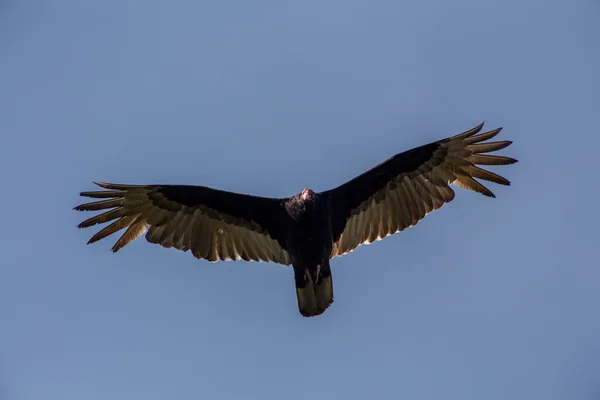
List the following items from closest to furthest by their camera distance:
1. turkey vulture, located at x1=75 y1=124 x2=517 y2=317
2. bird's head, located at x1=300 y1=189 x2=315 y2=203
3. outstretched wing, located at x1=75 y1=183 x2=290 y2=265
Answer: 1. bird's head, located at x1=300 y1=189 x2=315 y2=203
2. turkey vulture, located at x1=75 y1=124 x2=517 y2=317
3. outstretched wing, located at x1=75 y1=183 x2=290 y2=265

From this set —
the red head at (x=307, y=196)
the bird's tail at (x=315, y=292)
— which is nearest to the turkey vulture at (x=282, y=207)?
the bird's tail at (x=315, y=292)

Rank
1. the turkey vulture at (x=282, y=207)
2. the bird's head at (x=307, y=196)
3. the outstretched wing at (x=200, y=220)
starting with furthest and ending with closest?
1. the outstretched wing at (x=200, y=220)
2. the turkey vulture at (x=282, y=207)
3. the bird's head at (x=307, y=196)

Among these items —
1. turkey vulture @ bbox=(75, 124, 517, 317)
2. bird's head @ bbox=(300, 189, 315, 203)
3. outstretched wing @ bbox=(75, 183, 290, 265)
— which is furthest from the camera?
outstretched wing @ bbox=(75, 183, 290, 265)

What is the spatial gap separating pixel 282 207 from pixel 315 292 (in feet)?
3.60

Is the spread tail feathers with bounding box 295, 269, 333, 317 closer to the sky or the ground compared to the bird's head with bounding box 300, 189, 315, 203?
closer to the ground

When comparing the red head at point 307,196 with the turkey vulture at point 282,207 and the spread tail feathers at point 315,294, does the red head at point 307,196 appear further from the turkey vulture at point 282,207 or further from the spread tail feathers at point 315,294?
the spread tail feathers at point 315,294

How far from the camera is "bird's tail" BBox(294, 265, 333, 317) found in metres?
7.93

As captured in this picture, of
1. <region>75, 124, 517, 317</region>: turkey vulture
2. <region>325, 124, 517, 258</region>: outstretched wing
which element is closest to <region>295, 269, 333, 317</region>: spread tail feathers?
<region>75, 124, 517, 317</region>: turkey vulture

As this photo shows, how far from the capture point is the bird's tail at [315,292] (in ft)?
26.0

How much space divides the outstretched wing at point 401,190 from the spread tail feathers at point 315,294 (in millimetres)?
562

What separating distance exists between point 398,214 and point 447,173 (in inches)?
31.4

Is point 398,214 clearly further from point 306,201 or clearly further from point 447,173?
point 306,201

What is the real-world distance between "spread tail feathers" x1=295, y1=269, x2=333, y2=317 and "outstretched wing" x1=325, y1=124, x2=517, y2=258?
0.56 meters

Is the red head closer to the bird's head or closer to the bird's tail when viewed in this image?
the bird's head
